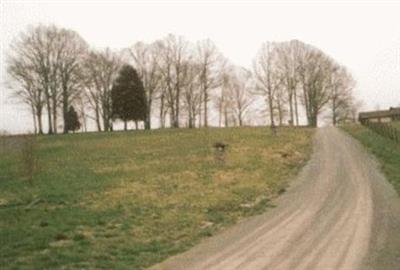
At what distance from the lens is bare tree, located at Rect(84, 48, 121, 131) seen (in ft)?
306

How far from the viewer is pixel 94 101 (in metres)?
96.1

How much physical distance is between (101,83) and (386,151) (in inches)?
2319

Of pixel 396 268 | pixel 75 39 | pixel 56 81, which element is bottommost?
pixel 396 268

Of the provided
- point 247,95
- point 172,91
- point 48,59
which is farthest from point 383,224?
point 247,95

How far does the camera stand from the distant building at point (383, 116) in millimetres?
78819

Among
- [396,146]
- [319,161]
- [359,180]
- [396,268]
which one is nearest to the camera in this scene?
[396,268]

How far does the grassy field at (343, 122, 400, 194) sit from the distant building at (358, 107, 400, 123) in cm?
1627

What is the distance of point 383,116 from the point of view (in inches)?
3196

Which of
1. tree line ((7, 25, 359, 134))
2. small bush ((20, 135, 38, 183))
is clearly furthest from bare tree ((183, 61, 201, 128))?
small bush ((20, 135, 38, 183))

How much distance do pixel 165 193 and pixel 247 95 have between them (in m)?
83.3

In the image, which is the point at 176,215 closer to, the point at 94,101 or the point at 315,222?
the point at 315,222

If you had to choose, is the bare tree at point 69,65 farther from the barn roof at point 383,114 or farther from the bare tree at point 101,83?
the barn roof at point 383,114

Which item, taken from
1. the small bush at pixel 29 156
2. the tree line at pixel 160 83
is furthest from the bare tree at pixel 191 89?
the small bush at pixel 29 156

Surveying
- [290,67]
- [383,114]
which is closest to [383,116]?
[383,114]
